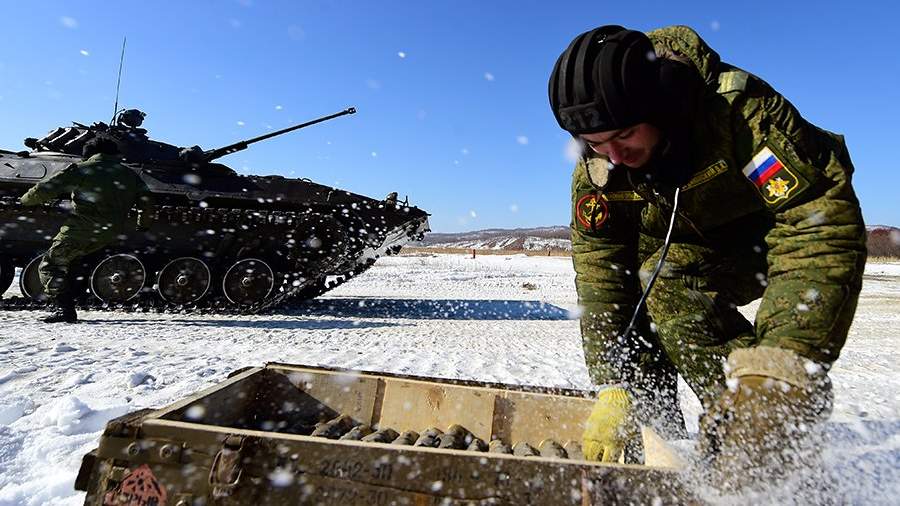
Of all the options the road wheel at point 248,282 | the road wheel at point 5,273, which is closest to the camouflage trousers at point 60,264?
the road wheel at point 248,282

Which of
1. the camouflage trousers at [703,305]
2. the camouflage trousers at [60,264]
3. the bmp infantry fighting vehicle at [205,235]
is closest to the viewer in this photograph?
the camouflage trousers at [703,305]

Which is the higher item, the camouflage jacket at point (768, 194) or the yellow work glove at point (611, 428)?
the camouflage jacket at point (768, 194)

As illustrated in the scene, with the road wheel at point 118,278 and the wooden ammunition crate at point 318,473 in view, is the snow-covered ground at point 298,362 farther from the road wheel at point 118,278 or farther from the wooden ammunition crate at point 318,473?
the wooden ammunition crate at point 318,473

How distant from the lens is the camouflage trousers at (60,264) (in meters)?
6.10

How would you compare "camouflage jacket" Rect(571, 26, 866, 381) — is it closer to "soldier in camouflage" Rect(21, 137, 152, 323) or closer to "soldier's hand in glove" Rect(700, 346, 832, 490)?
"soldier's hand in glove" Rect(700, 346, 832, 490)

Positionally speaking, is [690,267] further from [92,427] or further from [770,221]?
[92,427]

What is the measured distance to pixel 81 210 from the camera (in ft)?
20.5

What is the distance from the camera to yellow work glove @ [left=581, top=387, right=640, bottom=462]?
5.82 feet

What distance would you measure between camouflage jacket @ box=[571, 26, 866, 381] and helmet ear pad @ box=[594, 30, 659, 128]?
0.14m

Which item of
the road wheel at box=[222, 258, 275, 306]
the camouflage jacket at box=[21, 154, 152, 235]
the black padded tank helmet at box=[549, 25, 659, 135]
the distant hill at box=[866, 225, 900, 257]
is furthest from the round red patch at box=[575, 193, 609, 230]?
the distant hill at box=[866, 225, 900, 257]

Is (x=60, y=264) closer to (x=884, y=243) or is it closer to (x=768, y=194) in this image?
(x=768, y=194)

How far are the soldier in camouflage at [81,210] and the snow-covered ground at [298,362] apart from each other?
51 cm

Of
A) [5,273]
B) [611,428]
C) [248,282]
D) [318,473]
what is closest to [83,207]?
[248,282]

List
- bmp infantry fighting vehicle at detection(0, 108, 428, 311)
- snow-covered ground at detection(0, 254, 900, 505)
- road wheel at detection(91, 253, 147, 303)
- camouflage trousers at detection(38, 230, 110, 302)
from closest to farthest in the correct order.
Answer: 1. snow-covered ground at detection(0, 254, 900, 505)
2. camouflage trousers at detection(38, 230, 110, 302)
3. road wheel at detection(91, 253, 147, 303)
4. bmp infantry fighting vehicle at detection(0, 108, 428, 311)
